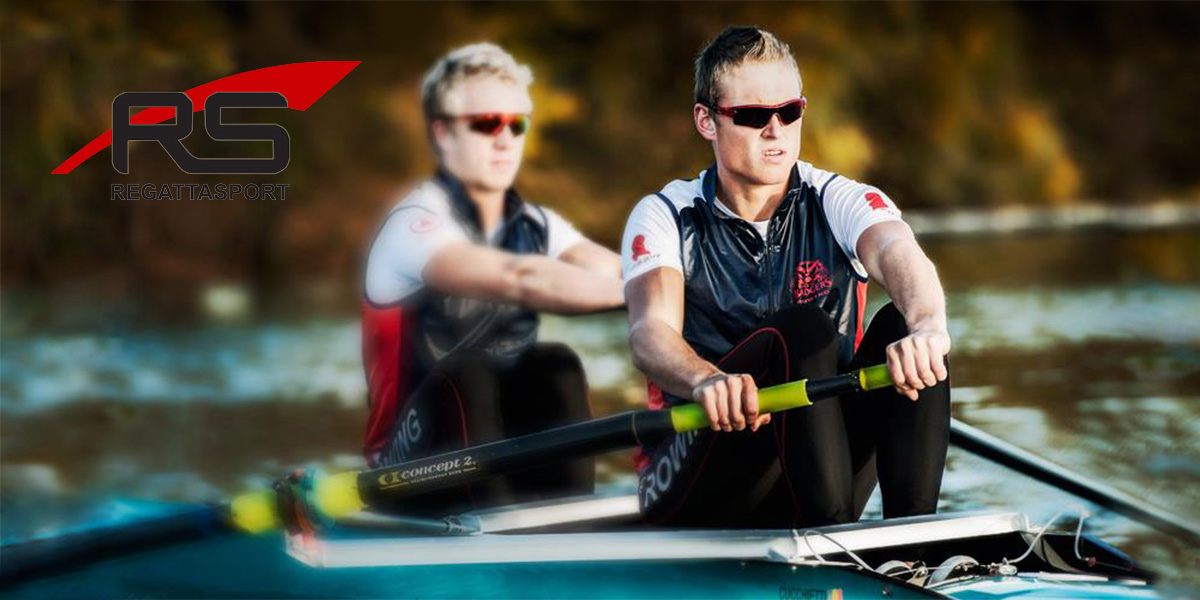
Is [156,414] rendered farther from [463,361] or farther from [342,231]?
[342,231]

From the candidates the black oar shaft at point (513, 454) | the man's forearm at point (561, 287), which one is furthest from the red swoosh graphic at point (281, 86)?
the black oar shaft at point (513, 454)

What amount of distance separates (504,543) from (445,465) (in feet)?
0.75

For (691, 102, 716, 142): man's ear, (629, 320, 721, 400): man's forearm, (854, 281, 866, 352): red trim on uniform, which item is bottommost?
(629, 320, 721, 400): man's forearm

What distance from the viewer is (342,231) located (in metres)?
15.9

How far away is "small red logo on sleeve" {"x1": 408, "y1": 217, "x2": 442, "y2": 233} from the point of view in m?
3.54

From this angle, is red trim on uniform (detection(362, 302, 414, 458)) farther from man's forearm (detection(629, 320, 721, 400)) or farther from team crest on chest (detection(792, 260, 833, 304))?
team crest on chest (detection(792, 260, 833, 304))

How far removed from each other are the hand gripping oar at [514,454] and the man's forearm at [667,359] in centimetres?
5

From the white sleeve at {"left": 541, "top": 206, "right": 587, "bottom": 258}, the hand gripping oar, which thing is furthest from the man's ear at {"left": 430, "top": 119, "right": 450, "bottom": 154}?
the hand gripping oar

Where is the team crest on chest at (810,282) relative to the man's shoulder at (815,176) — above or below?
below

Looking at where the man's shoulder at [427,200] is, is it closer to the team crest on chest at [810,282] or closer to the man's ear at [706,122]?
the man's ear at [706,122]

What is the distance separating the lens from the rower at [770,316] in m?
2.85

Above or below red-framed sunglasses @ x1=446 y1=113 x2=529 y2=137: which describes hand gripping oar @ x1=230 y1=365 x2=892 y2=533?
below

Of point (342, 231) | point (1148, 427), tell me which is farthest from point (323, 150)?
point (1148, 427)

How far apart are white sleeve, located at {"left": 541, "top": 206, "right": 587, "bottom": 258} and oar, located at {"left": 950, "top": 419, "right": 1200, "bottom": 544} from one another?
956 mm
